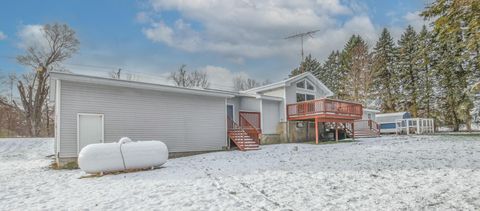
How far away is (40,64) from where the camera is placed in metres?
26.1

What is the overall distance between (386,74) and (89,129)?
3495 centimetres

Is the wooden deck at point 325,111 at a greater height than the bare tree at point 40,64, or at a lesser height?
lesser

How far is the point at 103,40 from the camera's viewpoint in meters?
21.1

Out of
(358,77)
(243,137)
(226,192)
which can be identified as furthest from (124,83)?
(358,77)

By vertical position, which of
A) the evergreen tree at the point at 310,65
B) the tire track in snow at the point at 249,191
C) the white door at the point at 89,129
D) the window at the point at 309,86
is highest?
the evergreen tree at the point at 310,65

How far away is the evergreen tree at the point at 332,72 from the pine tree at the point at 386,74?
16.3 ft

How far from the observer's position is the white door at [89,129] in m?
9.86

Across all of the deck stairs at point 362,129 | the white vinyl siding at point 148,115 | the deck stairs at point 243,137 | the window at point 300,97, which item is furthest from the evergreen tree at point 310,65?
the white vinyl siding at point 148,115

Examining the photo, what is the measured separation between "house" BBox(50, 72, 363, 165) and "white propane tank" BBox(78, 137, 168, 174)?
2423mm

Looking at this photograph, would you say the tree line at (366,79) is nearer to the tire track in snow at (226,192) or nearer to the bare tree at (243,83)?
the bare tree at (243,83)

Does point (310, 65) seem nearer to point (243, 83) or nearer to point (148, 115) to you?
point (243, 83)

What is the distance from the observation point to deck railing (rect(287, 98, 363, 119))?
1648 centimetres

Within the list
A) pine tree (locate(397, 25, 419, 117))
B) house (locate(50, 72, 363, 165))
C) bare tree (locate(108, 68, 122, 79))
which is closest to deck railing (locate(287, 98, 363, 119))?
house (locate(50, 72, 363, 165))

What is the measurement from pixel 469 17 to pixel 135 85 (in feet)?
33.6
